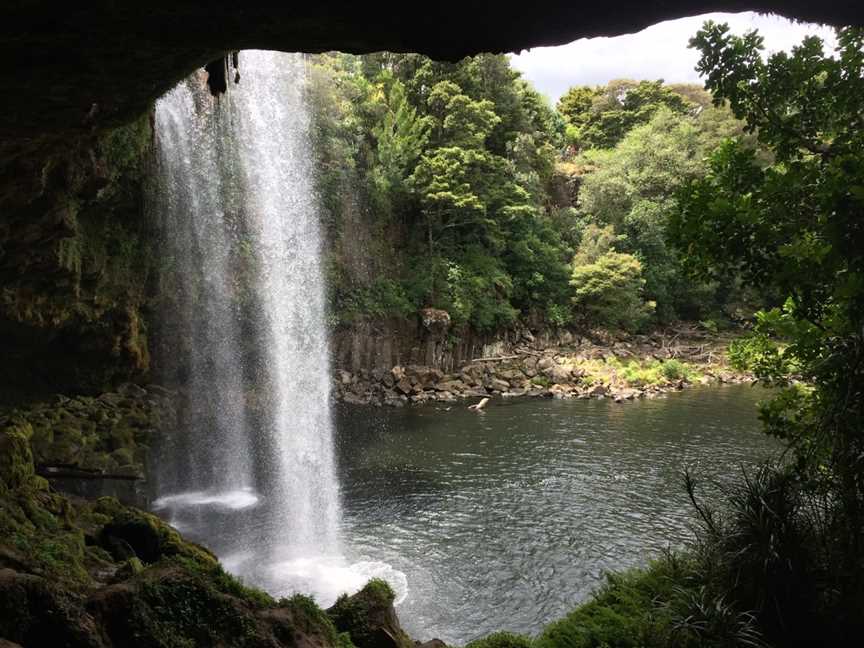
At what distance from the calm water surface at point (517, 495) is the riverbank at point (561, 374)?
227 centimetres

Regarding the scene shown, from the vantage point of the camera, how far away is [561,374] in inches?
1126

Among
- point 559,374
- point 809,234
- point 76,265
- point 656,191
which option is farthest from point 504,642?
point 656,191

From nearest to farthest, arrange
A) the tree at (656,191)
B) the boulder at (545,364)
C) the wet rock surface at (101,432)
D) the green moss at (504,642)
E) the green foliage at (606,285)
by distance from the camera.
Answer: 1. the green moss at (504,642)
2. the wet rock surface at (101,432)
3. the boulder at (545,364)
4. the green foliage at (606,285)
5. the tree at (656,191)

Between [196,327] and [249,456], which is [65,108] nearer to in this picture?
[249,456]

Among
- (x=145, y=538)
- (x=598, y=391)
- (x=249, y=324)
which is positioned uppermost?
(x=249, y=324)

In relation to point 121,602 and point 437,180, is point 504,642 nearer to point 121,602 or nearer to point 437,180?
point 121,602

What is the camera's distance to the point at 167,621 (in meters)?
3.67

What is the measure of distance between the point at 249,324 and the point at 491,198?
14.3 metres

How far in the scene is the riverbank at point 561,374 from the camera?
25.9 meters

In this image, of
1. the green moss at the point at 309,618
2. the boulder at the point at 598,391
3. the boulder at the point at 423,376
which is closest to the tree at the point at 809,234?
the green moss at the point at 309,618

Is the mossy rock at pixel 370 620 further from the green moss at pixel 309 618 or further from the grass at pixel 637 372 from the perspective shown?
the grass at pixel 637 372

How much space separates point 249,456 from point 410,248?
1582cm

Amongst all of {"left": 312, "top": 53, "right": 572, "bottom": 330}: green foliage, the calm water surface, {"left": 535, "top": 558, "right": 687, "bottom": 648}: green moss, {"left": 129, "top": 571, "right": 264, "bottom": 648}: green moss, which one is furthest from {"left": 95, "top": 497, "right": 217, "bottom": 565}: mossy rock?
{"left": 312, "top": 53, "right": 572, "bottom": 330}: green foliage

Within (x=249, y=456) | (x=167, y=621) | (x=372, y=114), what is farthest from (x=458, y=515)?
(x=372, y=114)
